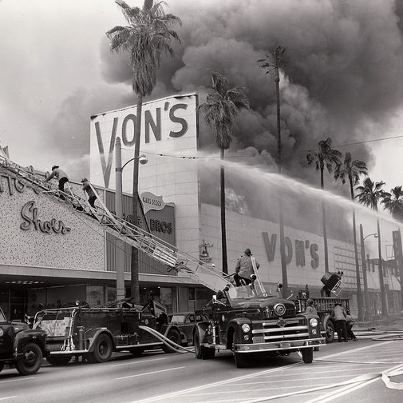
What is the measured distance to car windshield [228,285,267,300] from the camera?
1475 centimetres

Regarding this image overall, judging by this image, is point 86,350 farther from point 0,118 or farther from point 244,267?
point 0,118

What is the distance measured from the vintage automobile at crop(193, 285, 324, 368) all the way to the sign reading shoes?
14.9 metres

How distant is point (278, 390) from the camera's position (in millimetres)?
8859

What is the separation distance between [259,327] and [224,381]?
2.84m

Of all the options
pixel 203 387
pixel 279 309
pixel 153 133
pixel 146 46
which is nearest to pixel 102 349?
pixel 279 309

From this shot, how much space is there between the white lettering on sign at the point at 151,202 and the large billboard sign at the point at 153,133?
1564 mm

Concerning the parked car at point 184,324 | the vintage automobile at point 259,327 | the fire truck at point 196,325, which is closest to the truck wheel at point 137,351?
the fire truck at point 196,325

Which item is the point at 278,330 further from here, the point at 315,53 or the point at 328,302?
the point at 328,302

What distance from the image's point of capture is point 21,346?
46.3 ft

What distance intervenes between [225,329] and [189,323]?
7.66 meters

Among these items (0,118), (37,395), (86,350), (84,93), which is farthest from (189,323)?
(0,118)

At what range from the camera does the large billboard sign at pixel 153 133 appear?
36.5 metres

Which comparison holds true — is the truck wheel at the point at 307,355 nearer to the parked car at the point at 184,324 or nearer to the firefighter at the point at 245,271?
the firefighter at the point at 245,271

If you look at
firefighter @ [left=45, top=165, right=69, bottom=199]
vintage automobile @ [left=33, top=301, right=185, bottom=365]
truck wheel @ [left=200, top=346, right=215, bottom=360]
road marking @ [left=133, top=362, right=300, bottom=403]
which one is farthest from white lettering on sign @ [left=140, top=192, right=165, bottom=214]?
road marking @ [left=133, top=362, right=300, bottom=403]
